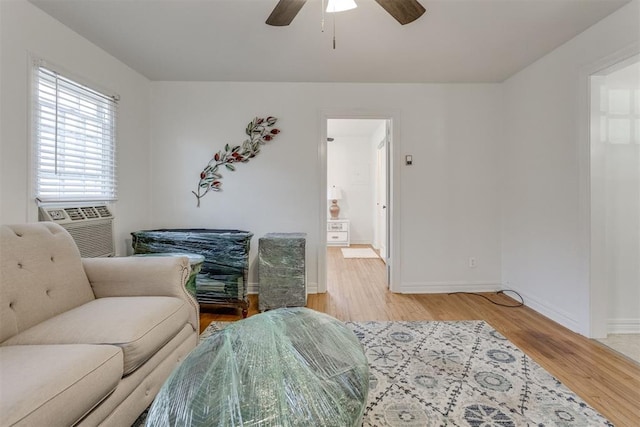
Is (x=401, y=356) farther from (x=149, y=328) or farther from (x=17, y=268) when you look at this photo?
(x=17, y=268)

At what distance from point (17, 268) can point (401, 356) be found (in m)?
2.21

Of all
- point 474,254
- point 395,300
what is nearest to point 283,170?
point 395,300

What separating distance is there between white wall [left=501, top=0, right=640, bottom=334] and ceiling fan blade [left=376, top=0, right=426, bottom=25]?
165cm

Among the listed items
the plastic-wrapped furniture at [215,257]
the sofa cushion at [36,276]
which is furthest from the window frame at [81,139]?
the sofa cushion at [36,276]

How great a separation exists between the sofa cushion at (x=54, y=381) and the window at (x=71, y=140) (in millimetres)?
1440

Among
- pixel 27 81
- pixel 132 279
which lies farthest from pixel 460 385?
pixel 27 81

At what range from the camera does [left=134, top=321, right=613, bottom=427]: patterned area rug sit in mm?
1451

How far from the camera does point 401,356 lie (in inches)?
79.2

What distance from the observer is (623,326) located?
7.74 feet

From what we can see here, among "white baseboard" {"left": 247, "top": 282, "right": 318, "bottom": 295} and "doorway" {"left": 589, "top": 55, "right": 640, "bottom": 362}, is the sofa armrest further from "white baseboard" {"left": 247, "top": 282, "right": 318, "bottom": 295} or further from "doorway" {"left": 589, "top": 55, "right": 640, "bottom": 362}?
"doorway" {"left": 589, "top": 55, "right": 640, "bottom": 362}

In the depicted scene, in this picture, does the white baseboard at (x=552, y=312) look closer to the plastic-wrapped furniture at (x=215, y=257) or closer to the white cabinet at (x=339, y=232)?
the plastic-wrapped furniture at (x=215, y=257)

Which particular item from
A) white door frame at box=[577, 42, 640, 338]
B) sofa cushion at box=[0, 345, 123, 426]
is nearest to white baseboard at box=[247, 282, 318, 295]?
sofa cushion at box=[0, 345, 123, 426]

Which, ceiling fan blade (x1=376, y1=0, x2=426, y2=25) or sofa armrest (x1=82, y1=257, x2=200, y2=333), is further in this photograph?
sofa armrest (x1=82, y1=257, x2=200, y2=333)

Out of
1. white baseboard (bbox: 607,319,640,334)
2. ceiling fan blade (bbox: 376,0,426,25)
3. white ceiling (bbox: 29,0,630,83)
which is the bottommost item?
white baseboard (bbox: 607,319,640,334)
